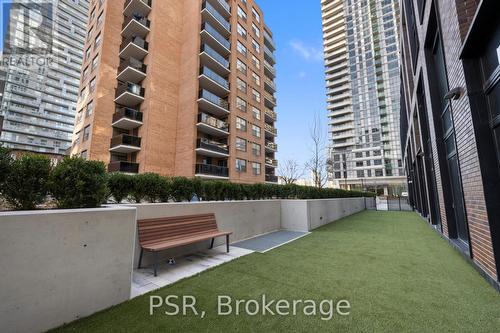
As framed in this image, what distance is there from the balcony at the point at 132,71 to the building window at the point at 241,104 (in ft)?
34.1

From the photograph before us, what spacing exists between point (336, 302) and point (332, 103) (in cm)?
8224

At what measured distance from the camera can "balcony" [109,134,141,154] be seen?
2012 cm

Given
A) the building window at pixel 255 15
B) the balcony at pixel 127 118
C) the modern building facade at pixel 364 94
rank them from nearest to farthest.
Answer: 1. the balcony at pixel 127 118
2. the building window at pixel 255 15
3. the modern building facade at pixel 364 94

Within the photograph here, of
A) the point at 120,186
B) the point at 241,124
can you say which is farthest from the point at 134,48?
the point at 120,186

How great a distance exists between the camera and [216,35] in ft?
85.5

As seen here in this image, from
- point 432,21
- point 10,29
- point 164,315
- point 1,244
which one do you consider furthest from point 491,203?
point 10,29

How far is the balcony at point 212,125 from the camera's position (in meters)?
23.2

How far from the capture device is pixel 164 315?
302cm

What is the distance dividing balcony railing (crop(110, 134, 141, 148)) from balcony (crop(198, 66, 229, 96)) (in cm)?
913

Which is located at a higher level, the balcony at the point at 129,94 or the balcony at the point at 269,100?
the balcony at the point at 269,100

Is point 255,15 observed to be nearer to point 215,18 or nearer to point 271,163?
point 215,18

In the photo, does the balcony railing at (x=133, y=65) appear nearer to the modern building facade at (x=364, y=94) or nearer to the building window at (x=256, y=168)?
the building window at (x=256, y=168)

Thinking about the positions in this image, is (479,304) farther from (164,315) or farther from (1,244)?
(1,244)

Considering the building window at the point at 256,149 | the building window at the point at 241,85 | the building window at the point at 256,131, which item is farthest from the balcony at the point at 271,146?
the building window at the point at 241,85
